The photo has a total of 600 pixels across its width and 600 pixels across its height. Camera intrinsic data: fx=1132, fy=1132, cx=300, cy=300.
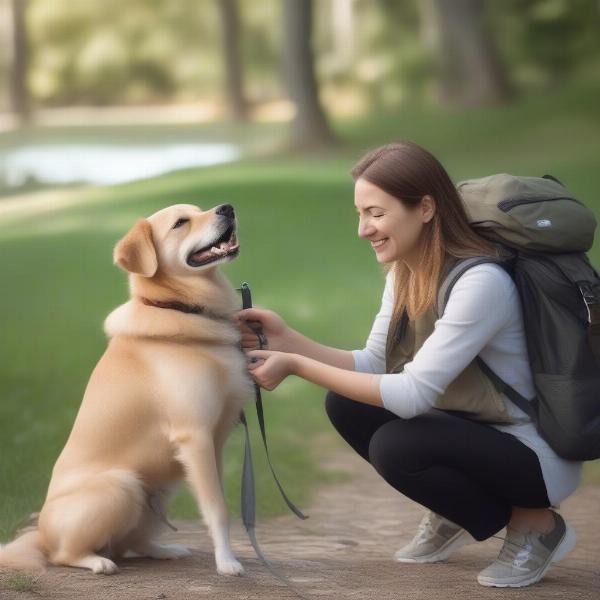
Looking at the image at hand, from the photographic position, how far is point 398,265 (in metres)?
3.45

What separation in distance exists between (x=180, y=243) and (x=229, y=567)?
38.9 inches

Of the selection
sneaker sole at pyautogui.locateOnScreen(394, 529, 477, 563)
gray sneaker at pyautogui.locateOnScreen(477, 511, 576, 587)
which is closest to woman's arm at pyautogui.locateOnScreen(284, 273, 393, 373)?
sneaker sole at pyautogui.locateOnScreen(394, 529, 477, 563)

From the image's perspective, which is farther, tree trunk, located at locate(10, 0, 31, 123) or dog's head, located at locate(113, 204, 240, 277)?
tree trunk, located at locate(10, 0, 31, 123)

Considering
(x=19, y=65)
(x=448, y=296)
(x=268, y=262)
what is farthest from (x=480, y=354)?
(x=19, y=65)

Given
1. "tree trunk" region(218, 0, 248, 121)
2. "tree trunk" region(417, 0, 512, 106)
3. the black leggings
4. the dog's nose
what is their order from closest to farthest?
the black leggings → the dog's nose → "tree trunk" region(417, 0, 512, 106) → "tree trunk" region(218, 0, 248, 121)

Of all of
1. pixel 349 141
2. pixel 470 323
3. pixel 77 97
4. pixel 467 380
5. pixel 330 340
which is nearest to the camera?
pixel 470 323

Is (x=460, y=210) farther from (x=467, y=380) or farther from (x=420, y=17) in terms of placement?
(x=420, y=17)

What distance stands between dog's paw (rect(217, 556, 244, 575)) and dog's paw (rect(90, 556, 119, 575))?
31 centimetres

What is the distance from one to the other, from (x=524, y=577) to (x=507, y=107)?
12.8 metres

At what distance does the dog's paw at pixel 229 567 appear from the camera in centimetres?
332

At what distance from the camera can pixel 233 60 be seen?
16.4m

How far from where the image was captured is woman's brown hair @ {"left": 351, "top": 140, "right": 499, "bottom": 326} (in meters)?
3.19

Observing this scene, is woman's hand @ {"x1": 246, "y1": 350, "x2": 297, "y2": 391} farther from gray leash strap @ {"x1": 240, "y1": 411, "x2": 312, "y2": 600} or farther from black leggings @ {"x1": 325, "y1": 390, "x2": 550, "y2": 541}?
black leggings @ {"x1": 325, "y1": 390, "x2": 550, "y2": 541}

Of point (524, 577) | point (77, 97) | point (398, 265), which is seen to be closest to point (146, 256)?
point (398, 265)
